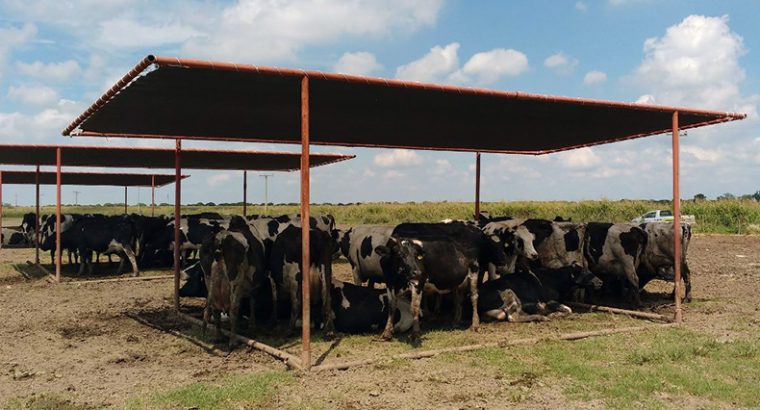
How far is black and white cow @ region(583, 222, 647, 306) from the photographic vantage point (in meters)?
12.8

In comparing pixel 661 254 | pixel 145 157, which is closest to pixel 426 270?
pixel 661 254

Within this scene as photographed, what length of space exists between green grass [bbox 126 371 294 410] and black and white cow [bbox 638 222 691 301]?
367 inches

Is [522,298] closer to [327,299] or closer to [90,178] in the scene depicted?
[327,299]

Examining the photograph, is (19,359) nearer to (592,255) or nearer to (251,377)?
(251,377)

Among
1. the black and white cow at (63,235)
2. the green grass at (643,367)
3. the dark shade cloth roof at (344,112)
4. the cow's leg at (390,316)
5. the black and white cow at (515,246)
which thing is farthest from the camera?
the black and white cow at (63,235)

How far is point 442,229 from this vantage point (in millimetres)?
10992

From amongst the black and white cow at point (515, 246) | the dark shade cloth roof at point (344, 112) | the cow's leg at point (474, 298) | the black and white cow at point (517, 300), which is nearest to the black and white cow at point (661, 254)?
the dark shade cloth roof at point (344, 112)

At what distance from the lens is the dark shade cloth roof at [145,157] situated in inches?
659

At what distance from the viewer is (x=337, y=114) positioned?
35.5 feet

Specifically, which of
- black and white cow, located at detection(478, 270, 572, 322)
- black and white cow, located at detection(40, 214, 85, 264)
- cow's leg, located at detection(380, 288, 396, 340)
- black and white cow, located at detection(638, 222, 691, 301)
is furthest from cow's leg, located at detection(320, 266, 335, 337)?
black and white cow, located at detection(40, 214, 85, 264)

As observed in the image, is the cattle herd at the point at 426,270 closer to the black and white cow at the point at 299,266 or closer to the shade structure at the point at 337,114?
the black and white cow at the point at 299,266

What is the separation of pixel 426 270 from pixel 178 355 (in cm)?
403

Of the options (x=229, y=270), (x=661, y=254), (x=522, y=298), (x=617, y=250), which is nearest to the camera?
(x=229, y=270)

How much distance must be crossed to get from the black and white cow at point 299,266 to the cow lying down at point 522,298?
314 cm
